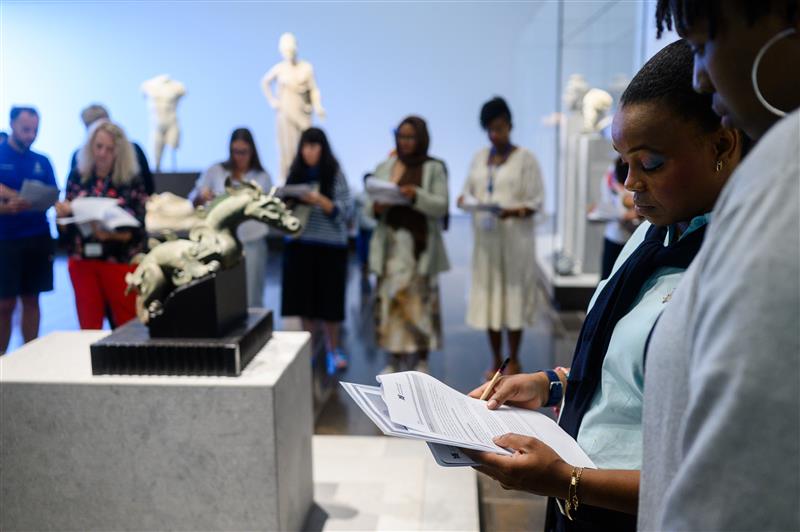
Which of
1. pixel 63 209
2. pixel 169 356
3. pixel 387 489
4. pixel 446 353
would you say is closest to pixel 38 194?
pixel 63 209

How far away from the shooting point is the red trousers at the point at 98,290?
3332 millimetres

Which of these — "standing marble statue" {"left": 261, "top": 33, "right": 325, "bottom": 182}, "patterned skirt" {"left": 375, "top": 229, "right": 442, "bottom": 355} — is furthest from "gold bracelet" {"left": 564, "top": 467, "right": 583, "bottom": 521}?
"standing marble statue" {"left": 261, "top": 33, "right": 325, "bottom": 182}

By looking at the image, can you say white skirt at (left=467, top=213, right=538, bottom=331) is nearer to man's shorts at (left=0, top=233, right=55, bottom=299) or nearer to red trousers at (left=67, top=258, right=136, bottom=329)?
red trousers at (left=67, top=258, right=136, bottom=329)

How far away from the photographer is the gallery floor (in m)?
2.93

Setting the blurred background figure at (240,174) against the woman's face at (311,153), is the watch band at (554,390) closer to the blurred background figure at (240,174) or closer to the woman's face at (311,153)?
the woman's face at (311,153)

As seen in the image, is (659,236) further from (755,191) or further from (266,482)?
(266,482)

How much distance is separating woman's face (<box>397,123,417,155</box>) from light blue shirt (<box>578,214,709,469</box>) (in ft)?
9.55

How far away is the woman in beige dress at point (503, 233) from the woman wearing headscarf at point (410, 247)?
0.89ft

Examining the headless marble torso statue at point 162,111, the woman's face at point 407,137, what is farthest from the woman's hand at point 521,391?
the headless marble torso statue at point 162,111

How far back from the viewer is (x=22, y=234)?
295 cm

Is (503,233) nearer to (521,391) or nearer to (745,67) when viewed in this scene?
(521,391)

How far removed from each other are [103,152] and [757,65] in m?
3.24

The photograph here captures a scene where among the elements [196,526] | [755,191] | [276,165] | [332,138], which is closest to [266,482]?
[196,526]

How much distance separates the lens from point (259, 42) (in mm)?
5812
